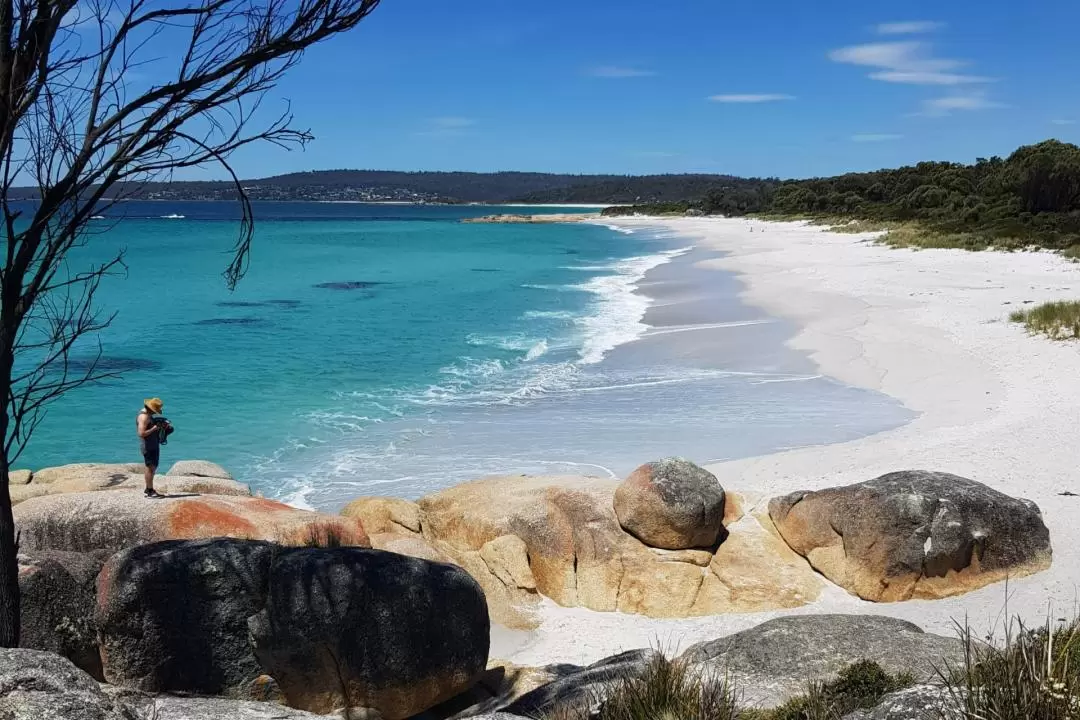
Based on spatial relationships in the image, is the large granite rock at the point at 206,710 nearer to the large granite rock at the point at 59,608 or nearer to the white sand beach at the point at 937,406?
the large granite rock at the point at 59,608

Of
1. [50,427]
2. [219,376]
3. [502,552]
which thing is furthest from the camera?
[219,376]

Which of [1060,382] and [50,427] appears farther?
[50,427]

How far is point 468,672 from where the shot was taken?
7055 millimetres

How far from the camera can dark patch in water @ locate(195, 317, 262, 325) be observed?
33.3m

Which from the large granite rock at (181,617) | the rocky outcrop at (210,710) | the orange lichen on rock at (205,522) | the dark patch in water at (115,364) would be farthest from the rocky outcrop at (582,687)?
the dark patch in water at (115,364)

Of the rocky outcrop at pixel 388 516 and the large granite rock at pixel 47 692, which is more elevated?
the large granite rock at pixel 47 692

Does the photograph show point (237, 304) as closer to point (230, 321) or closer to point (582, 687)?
point (230, 321)

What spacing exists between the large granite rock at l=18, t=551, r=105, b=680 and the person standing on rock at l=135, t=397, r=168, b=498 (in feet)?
9.84

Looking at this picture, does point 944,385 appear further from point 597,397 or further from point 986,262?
point 986,262

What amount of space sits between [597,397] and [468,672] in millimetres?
12368

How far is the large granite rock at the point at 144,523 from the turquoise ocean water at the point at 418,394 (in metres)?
3.07

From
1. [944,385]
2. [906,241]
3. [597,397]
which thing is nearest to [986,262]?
[906,241]

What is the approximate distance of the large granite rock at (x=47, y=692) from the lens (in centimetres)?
336

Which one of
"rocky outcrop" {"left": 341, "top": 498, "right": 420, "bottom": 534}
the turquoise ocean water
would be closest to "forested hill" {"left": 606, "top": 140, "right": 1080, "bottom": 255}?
the turquoise ocean water
